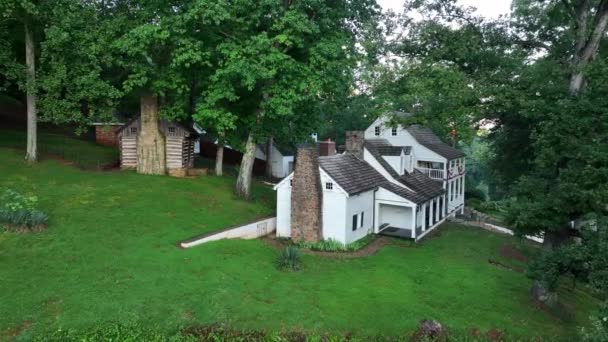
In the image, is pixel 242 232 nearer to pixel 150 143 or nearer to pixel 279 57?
pixel 279 57

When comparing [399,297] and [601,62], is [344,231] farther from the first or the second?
[601,62]

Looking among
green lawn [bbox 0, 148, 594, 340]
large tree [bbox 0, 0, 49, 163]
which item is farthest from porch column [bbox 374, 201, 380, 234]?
large tree [bbox 0, 0, 49, 163]

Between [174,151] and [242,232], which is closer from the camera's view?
[242,232]

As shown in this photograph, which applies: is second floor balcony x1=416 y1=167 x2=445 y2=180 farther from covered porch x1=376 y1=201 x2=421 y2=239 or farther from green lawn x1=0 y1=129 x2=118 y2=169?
green lawn x1=0 y1=129 x2=118 y2=169

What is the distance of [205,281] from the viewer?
1623cm

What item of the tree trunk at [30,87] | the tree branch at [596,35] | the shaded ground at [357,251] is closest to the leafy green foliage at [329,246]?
the shaded ground at [357,251]

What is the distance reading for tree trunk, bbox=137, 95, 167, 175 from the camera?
30.4 m

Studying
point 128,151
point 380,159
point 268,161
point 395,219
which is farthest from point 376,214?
point 128,151

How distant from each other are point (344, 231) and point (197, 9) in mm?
14079

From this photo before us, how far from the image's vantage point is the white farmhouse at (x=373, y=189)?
929 inches

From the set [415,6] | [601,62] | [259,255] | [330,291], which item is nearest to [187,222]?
[259,255]

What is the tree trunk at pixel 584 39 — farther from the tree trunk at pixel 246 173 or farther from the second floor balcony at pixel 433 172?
the tree trunk at pixel 246 173

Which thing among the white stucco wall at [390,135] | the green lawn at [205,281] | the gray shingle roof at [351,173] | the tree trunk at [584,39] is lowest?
the green lawn at [205,281]

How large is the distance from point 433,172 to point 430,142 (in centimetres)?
319
